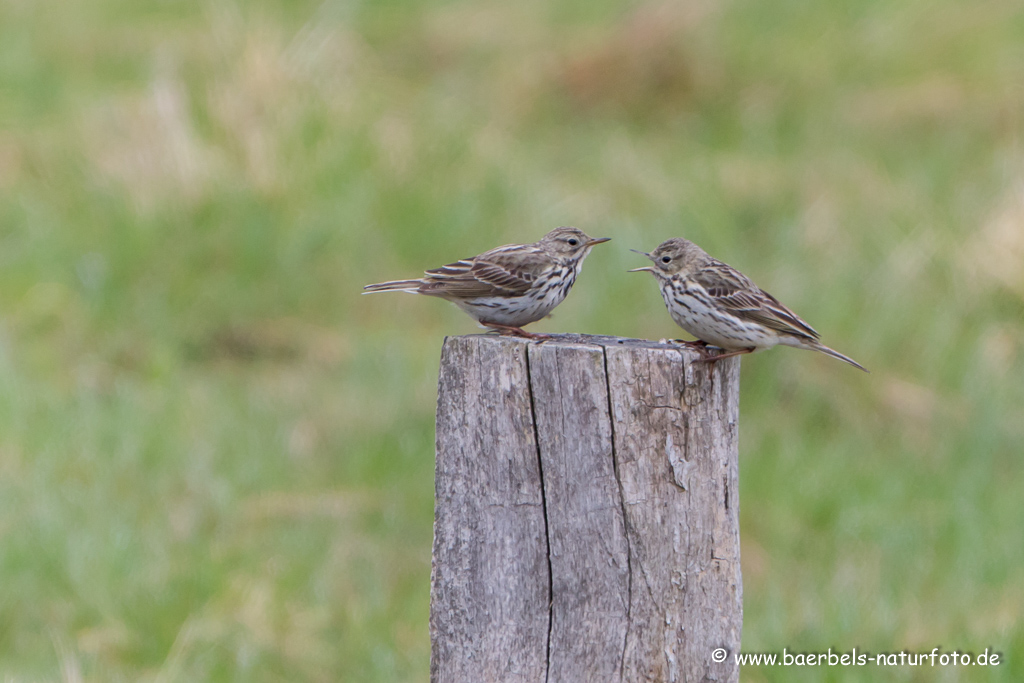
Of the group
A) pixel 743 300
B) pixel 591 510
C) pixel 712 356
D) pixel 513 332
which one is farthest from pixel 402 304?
pixel 591 510

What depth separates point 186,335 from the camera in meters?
11.1

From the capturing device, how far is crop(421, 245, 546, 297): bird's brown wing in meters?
5.34

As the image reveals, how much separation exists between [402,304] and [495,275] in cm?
670

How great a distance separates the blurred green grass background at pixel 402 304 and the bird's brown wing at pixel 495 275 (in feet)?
8.16

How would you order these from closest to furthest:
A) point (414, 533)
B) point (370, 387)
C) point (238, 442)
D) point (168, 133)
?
point (414, 533) → point (238, 442) → point (370, 387) → point (168, 133)

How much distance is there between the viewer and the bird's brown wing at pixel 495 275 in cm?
534

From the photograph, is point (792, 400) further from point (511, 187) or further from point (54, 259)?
point (54, 259)

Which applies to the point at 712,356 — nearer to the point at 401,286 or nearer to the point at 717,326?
A: the point at 717,326

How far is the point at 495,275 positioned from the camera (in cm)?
539

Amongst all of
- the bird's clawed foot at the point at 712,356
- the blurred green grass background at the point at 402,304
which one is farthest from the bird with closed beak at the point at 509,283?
the blurred green grass background at the point at 402,304

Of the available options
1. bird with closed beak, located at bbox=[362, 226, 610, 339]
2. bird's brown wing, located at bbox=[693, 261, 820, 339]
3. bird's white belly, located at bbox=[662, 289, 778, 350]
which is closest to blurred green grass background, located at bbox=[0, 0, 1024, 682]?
bird's brown wing, located at bbox=[693, 261, 820, 339]

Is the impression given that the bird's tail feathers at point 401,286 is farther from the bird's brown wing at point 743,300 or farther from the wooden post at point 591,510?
the wooden post at point 591,510

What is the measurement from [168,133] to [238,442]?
4158 mm

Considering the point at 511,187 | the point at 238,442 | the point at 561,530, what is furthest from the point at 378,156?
the point at 561,530
